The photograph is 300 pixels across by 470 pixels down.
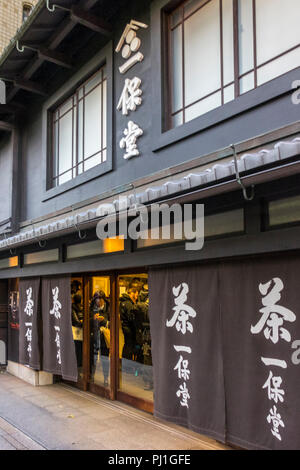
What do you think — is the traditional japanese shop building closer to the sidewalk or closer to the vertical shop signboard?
the sidewalk

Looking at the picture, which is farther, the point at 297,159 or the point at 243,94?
the point at 243,94

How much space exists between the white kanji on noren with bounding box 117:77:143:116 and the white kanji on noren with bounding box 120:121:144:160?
1.00 ft

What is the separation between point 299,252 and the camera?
461 cm

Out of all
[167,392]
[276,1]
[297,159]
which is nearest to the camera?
[297,159]

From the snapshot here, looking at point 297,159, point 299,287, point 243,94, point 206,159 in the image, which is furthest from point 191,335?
point 243,94

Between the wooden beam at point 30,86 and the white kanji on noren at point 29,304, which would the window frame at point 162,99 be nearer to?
the wooden beam at point 30,86

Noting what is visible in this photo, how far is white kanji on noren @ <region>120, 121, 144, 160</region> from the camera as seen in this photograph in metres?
7.59

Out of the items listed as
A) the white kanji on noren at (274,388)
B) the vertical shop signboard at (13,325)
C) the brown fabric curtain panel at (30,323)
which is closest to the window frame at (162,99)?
the white kanji on noren at (274,388)

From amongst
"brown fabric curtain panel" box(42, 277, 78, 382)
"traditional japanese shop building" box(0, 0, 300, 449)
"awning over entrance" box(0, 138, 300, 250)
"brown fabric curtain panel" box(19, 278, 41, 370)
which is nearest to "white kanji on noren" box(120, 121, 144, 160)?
"traditional japanese shop building" box(0, 0, 300, 449)

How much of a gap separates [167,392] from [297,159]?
13.1 feet

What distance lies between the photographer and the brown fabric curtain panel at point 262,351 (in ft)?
15.2

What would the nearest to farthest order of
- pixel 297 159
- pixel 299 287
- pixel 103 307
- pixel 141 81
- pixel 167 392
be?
1. pixel 297 159
2. pixel 299 287
3. pixel 167 392
4. pixel 141 81
5. pixel 103 307

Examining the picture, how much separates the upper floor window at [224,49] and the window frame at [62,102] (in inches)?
66.9

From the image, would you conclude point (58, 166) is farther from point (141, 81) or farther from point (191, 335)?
point (191, 335)
